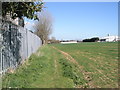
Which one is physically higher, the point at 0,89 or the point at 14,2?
the point at 14,2

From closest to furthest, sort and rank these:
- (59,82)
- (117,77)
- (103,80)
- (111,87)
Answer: (111,87)
(59,82)
(103,80)
(117,77)

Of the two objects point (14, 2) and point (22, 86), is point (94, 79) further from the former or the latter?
point (14, 2)

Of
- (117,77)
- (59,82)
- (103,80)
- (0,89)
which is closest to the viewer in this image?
(0,89)

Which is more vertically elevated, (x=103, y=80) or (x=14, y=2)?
(x=14, y=2)

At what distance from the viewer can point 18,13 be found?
677 cm

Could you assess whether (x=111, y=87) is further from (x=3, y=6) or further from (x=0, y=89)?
(x=3, y=6)

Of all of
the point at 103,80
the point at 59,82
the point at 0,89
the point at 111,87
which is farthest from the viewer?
the point at 103,80

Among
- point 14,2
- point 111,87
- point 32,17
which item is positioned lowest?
point 111,87

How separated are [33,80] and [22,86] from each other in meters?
0.98

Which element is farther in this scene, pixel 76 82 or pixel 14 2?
pixel 76 82

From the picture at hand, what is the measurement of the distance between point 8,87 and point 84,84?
258 centimetres

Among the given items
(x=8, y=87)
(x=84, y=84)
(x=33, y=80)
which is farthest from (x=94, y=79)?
(x=8, y=87)

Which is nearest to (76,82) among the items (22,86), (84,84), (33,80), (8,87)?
(84,84)

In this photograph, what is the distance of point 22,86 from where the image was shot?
555 centimetres
